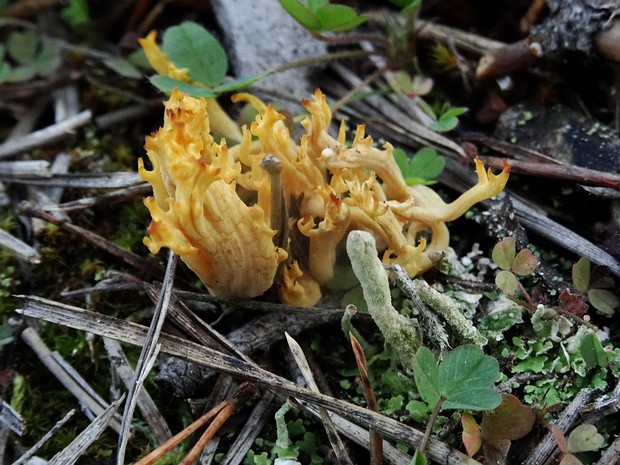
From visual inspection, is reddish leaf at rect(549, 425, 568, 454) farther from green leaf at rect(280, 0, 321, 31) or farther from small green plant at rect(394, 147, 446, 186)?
green leaf at rect(280, 0, 321, 31)

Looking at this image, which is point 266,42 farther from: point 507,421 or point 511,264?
point 507,421

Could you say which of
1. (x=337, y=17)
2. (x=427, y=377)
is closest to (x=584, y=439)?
(x=427, y=377)

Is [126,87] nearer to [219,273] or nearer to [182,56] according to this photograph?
[182,56]

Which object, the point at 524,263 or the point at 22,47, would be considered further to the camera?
the point at 22,47

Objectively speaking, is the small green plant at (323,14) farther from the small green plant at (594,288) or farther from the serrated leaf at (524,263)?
the small green plant at (594,288)

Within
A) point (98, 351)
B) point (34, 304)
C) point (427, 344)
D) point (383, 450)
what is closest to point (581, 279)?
point (427, 344)

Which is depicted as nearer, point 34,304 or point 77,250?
point 34,304
